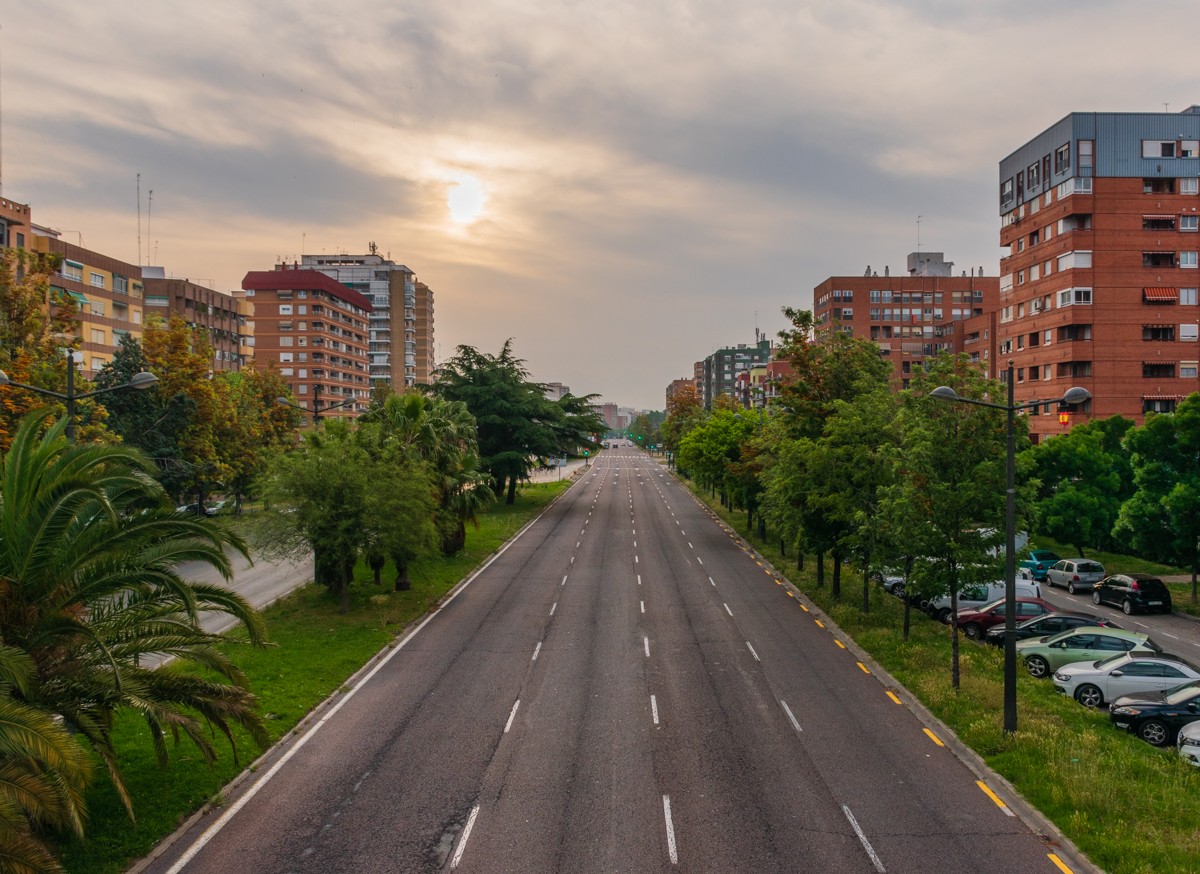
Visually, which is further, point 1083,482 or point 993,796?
point 1083,482

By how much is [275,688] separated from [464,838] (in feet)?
30.6

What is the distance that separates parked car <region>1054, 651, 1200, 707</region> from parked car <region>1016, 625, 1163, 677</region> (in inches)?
64.4

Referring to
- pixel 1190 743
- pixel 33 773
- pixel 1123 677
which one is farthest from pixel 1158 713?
pixel 33 773

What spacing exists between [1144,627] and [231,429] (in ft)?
176

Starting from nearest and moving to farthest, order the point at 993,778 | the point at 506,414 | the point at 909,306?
the point at 993,778 → the point at 506,414 → the point at 909,306

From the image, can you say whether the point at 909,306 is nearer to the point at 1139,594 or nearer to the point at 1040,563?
the point at 1040,563

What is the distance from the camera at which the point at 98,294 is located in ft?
241

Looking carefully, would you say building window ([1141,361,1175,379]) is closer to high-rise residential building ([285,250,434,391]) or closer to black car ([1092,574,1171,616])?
black car ([1092,574,1171,616])

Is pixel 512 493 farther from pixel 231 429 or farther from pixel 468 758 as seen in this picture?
pixel 468 758

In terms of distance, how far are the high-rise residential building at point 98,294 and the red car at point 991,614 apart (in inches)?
2622

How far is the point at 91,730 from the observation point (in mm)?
11891

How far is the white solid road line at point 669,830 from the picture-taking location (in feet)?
40.7

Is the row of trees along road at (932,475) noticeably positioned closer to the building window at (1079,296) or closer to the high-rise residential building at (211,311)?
the building window at (1079,296)

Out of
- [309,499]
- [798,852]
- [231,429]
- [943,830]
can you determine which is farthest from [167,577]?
[231,429]
